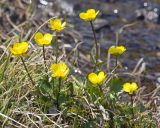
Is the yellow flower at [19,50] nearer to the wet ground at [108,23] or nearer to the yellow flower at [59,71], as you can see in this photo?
the yellow flower at [59,71]

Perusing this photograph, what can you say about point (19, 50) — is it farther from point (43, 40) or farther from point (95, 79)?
point (95, 79)

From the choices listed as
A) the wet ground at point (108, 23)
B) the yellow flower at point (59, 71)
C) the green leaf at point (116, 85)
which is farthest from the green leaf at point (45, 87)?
the wet ground at point (108, 23)

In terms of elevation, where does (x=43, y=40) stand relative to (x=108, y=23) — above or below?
above

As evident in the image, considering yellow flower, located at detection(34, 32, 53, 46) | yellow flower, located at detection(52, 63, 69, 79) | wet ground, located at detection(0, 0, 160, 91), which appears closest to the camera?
yellow flower, located at detection(52, 63, 69, 79)

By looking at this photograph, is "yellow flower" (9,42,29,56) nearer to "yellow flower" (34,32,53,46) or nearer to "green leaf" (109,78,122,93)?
"yellow flower" (34,32,53,46)

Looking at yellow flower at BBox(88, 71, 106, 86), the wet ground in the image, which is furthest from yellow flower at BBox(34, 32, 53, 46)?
the wet ground

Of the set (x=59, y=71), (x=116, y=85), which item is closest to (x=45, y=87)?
(x=59, y=71)

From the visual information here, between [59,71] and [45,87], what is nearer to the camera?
[59,71]

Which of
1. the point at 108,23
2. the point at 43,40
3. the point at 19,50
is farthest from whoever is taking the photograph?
the point at 108,23
